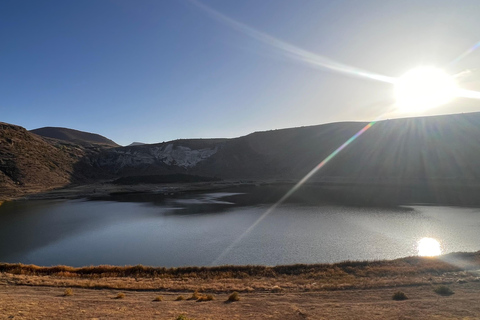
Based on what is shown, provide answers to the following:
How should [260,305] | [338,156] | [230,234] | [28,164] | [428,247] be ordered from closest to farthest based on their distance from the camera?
[260,305], [428,247], [230,234], [28,164], [338,156]

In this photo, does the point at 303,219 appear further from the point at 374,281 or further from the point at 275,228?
the point at 374,281

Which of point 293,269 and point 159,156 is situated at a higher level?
point 159,156

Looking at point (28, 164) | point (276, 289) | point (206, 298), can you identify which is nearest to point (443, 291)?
point (276, 289)

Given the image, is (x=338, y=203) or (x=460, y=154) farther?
(x=460, y=154)

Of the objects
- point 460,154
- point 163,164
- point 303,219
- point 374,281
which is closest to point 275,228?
point 303,219

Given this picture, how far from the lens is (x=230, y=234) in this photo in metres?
26.7

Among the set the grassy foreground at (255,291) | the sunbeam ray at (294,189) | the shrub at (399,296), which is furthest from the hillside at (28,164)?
the shrub at (399,296)

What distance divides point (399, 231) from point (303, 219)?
9.72 metres

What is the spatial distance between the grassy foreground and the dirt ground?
3cm

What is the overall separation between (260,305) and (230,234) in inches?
628

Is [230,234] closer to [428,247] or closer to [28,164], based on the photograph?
[428,247]

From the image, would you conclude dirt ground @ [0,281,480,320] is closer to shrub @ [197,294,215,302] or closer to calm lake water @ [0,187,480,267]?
shrub @ [197,294,215,302]

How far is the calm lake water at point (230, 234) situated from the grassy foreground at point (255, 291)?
2.61 metres

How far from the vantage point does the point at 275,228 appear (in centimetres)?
2884
